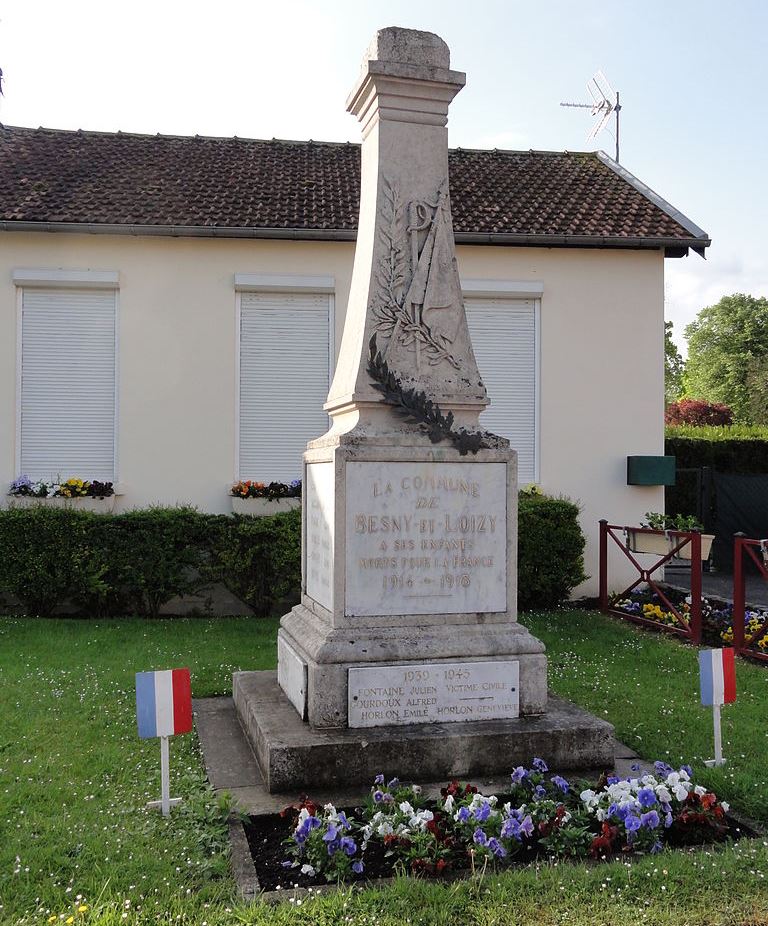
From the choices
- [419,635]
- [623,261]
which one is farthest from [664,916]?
[623,261]

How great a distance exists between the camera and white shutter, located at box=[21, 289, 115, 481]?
11.5 metres

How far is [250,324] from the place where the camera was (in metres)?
11.8

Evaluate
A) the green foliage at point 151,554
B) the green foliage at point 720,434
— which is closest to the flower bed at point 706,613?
the green foliage at point 151,554

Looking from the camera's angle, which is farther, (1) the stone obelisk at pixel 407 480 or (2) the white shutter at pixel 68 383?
(2) the white shutter at pixel 68 383

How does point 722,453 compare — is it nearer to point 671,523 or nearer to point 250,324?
point 671,523

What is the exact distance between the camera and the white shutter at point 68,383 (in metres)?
11.5

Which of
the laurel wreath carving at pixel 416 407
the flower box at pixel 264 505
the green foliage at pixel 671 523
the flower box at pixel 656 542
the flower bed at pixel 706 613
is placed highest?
the laurel wreath carving at pixel 416 407

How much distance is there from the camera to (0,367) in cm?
1140

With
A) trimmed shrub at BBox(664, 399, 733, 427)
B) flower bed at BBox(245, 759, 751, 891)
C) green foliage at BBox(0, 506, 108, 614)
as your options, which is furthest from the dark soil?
trimmed shrub at BBox(664, 399, 733, 427)

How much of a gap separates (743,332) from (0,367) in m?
43.3

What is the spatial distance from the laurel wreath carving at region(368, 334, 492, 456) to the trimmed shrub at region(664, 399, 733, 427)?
30.8 metres

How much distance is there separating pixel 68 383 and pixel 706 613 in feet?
28.3

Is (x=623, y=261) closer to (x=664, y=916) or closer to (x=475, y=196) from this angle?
(x=475, y=196)

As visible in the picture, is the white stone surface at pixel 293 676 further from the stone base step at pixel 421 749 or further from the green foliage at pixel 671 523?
the green foliage at pixel 671 523
